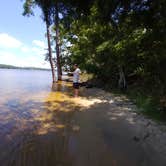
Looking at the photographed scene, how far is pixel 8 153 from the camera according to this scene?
145 inches

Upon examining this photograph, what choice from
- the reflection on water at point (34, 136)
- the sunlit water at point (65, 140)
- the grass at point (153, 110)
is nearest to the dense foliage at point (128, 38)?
the grass at point (153, 110)

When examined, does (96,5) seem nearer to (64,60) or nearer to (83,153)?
(83,153)

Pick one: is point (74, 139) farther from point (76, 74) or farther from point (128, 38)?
point (128, 38)

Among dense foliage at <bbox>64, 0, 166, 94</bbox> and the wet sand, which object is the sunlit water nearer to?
the wet sand

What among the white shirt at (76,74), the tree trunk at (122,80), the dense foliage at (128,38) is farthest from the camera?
the tree trunk at (122,80)

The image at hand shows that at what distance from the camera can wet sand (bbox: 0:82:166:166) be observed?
3582 mm

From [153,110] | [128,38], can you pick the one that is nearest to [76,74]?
[128,38]

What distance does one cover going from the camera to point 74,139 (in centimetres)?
455

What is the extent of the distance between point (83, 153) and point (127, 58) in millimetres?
8718

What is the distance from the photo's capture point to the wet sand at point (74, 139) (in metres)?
3.58

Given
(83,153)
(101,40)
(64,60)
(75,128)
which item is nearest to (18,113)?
(75,128)

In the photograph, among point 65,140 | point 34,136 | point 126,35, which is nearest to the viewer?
point 65,140

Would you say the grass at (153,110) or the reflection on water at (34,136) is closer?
the reflection on water at (34,136)

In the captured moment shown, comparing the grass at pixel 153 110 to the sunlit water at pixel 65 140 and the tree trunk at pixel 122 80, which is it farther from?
the tree trunk at pixel 122 80
